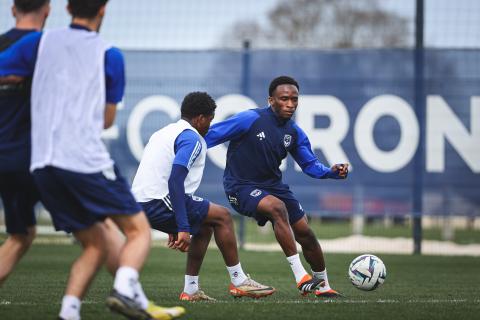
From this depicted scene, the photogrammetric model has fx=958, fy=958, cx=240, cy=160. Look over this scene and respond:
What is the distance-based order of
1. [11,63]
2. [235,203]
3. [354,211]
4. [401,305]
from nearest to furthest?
[11,63] → [401,305] → [235,203] → [354,211]

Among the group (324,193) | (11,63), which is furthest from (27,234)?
(324,193)

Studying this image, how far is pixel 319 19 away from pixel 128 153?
1331 cm

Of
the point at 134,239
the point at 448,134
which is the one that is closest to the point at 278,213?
the point at 134,239

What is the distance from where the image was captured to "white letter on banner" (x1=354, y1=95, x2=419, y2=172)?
51.6 ft

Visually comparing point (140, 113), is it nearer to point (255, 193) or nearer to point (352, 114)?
point (352, 114)

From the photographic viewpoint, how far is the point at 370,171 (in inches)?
619

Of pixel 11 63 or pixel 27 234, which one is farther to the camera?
pixel 27 234

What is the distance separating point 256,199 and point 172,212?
0.91 meters

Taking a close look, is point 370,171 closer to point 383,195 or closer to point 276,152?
point 383,195

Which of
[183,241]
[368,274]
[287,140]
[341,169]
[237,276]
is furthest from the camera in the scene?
[287,140]

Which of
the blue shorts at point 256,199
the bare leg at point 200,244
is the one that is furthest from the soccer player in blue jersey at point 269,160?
the bare leg at point 200,244

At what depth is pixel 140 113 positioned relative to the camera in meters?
16.2

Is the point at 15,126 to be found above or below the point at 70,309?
above

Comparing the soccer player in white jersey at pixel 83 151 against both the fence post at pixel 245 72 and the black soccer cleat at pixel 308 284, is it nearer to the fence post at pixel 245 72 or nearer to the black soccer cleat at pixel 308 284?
the black soccer cleat at pixel 308 284
